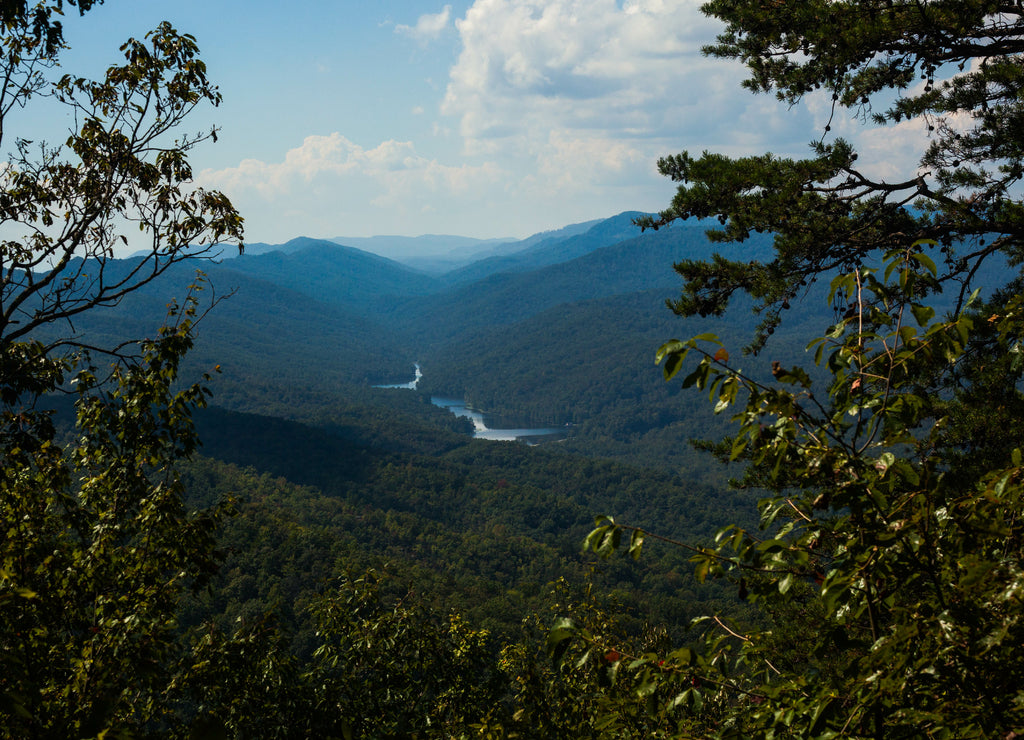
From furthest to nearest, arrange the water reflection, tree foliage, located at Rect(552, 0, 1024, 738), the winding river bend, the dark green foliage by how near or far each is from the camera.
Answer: the water reflection → the winding river bend → the dark green foliage → tree foliage, located at Rect(552, 0, 1024, 738)

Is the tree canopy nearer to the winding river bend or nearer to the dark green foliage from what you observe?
the dark green foliage

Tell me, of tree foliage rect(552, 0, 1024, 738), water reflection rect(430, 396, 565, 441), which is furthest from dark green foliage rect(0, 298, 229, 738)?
water reflection rect(430, 396, 565, 441)

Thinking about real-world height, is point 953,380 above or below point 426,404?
above

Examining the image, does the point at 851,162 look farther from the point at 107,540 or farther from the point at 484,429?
the point at 484,429

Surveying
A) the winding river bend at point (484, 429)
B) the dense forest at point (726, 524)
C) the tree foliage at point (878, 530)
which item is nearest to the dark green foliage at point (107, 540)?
the dense forest at point (726, 524)

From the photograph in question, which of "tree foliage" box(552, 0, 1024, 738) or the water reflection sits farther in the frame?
the water reflection

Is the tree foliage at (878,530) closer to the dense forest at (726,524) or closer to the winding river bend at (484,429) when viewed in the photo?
the dense forest at (726,524)

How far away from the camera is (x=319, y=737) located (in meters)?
5.16

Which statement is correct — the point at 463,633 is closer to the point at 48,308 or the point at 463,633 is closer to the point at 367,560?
the point at 48,308

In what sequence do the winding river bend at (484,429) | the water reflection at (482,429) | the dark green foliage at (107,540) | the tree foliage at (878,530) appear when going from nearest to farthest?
the tree foliage at (878,530), the dark green foliage at (107,540), the winding river bend at (484,429), the water reflection at (482,429)

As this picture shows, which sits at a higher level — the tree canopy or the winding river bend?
the tree canopy

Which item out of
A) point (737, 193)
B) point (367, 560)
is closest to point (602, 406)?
point (367, 560)

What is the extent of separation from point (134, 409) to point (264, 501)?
6396cm

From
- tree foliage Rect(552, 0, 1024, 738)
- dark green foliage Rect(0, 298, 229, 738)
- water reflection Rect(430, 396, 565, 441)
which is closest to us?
tree foliage Rect(552, 0, 1024, 738)
